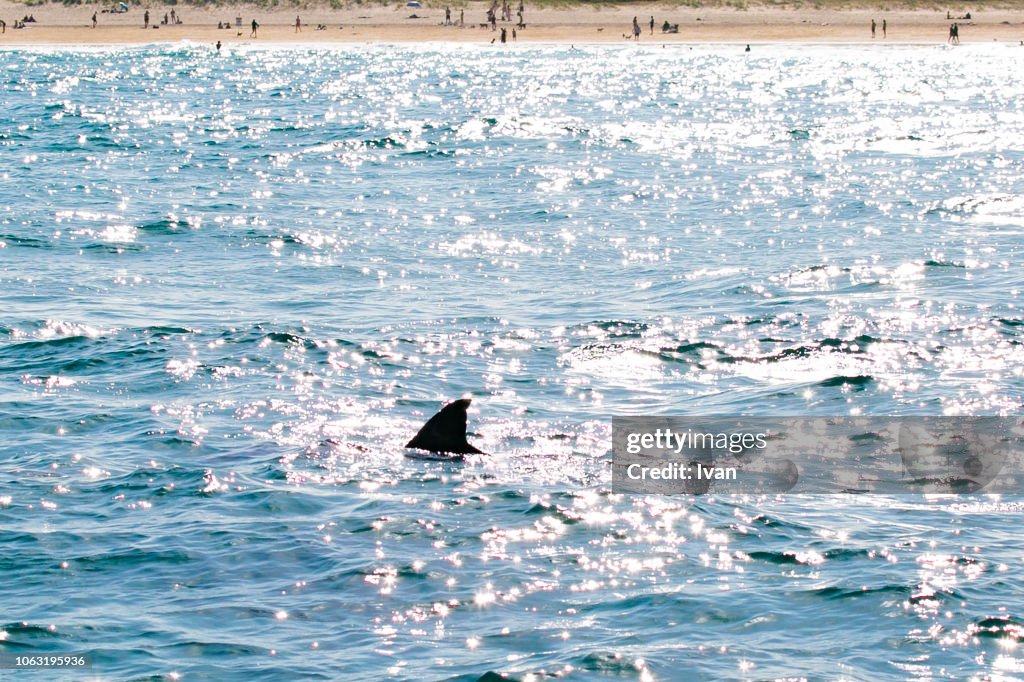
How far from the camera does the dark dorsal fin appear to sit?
1822 cm

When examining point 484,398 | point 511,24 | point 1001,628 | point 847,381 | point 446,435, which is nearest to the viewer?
point 1001,628

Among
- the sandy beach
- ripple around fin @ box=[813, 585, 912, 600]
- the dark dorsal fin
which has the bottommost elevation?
ripple around fin @ box=[813, 585, 912, 600]

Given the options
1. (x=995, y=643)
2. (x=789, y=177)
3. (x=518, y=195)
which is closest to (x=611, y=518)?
(x=995, y=643)

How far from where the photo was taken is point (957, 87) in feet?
278

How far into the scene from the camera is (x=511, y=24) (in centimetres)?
13450

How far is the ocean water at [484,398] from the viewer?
1347cm

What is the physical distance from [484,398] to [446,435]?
3.00 meters

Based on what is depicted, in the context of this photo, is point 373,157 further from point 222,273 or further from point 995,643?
point 995,643

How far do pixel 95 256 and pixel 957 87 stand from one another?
66.0 metres

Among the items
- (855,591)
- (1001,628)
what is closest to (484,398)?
(855,591)

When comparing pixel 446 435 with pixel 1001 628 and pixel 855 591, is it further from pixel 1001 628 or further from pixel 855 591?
pixel 1001 628

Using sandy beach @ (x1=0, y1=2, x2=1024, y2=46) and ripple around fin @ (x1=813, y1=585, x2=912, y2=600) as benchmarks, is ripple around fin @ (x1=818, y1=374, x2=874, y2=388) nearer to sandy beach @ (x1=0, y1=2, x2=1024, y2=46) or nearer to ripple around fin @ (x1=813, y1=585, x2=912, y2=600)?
ripple around fin @ (x1=813, y1=585, x2=912, y2=600)

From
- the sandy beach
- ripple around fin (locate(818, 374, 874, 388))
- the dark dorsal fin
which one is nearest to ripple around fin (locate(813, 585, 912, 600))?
the dark dorsal fin

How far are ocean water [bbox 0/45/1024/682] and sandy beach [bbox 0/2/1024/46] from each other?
76.0m
